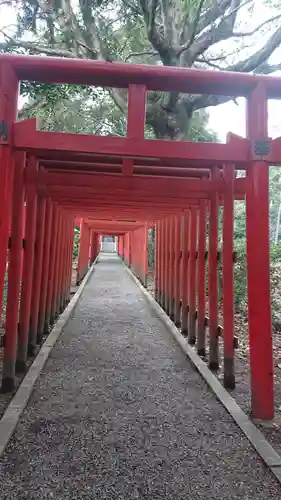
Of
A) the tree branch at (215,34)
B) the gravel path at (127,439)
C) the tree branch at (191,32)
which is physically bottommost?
the gravel path at (127,439)

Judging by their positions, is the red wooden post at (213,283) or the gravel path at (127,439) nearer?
the gravel path at (127,439)

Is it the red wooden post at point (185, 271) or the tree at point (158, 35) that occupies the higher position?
the tree at point (158, 35)

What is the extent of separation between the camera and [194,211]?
530 centimetres

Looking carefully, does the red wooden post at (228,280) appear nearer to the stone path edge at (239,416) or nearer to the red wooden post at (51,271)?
the stone path edge at (239,416)

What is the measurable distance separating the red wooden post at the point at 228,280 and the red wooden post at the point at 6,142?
78.4 inches

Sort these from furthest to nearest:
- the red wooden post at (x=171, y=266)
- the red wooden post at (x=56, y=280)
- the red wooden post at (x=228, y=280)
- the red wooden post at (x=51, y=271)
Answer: the red wooden post at (x=171, y=266) → the red wooden post at (x=56, y=280) → the red wooden post at (x=51, y=271) → the red wooden post at (x=228, y=280)

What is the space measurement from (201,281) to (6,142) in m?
2.76

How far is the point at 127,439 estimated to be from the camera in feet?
8.64

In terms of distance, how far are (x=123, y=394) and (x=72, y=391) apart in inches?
17.9

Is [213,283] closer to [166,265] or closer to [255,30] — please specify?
[166,265]

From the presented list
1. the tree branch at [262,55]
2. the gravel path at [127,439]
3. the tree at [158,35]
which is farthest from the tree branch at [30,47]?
the gravel path at [127,439]

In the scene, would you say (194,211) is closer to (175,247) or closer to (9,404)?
(175,247)

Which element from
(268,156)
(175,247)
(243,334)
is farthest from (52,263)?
(268,156)

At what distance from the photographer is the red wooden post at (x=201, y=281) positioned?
4613mm
